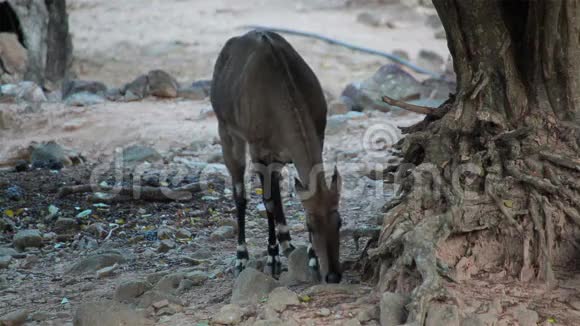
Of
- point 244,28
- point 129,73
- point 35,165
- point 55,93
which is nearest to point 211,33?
point 244,28

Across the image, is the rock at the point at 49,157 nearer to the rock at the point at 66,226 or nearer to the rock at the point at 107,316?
the rock at the point at 66,226

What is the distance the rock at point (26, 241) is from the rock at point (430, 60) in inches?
432

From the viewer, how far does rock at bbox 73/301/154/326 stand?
546 centimetres

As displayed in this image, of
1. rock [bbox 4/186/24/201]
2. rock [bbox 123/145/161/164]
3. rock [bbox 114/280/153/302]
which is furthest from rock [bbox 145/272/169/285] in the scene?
rock [bbox 123/145/161/164]

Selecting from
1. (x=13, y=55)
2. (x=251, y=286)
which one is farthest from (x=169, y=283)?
(x=13, y=55)

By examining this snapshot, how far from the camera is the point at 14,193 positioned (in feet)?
30.3

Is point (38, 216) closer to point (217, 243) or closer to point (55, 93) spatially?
point (217, 243)

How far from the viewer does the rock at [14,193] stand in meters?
9.18

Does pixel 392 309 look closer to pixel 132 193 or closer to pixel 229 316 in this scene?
Answer: pixel 229 316

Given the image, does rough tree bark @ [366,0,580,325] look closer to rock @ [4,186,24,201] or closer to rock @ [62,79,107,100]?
rock @ [4,186,24,201]

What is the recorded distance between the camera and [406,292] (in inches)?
214

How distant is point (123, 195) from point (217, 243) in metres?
1.68

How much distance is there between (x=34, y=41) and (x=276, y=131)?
8897 mm

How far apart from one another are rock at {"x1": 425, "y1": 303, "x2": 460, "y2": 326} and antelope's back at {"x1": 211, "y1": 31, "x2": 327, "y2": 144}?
2.09 meters
